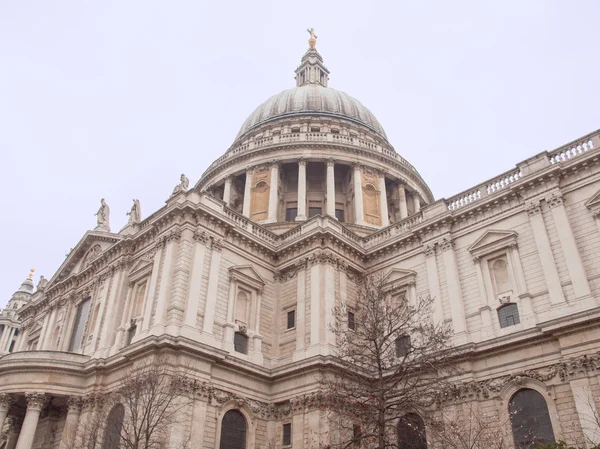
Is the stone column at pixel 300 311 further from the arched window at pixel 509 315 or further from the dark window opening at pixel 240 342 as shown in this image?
the arched window at pixel 509 315

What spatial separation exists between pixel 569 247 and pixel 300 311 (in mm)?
13383

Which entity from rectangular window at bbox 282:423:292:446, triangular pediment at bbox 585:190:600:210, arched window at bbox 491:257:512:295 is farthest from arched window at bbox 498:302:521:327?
rectangular window at bbox 282:423:292:446

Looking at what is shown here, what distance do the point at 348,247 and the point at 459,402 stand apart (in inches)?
422

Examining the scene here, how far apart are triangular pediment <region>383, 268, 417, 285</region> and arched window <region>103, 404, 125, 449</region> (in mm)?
14581

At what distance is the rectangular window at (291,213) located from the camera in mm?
44531

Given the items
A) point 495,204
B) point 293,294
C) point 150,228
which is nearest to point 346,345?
point 293,294

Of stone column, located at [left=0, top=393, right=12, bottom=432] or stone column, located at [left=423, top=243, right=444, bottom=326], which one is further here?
stone column, located at [left=423, top=243, right=444, bottom=326]

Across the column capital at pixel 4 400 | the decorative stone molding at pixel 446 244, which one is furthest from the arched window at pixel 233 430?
the decorative stone molding at pixel 446 244

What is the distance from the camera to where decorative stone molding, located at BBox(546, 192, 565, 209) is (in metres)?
24.9

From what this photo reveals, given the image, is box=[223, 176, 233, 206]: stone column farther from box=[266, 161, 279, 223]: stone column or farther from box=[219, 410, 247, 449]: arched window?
box=[219, 410, 247, 449]: arched window

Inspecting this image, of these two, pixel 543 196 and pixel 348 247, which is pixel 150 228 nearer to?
pixel 348 247

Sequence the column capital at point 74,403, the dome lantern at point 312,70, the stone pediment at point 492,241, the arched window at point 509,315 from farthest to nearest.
→ 1. the dome lantern at point 312,70
2. the column capital at point 74,403
3. the stone pediment at point 492,241
4. the arched window at point 509,315

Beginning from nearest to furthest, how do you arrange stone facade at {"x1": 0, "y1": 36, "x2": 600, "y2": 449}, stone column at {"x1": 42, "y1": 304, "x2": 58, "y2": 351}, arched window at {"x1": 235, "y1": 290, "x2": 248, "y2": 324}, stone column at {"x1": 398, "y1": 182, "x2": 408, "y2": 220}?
stone facade at {"x1": 0, "y1": 36, "x2": 600, "y2": 449}, arched window at {"x1": 235, "y1": 290, "x2": 248, "y2": 324}, stone column at {"x1": 42, "y1": 304, "x2": 58, "y2": 351}, stone column at {"x1": 398, "y1": 182, "x2": 408, "y2": 220}

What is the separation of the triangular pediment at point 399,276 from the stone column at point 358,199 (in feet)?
37.2
